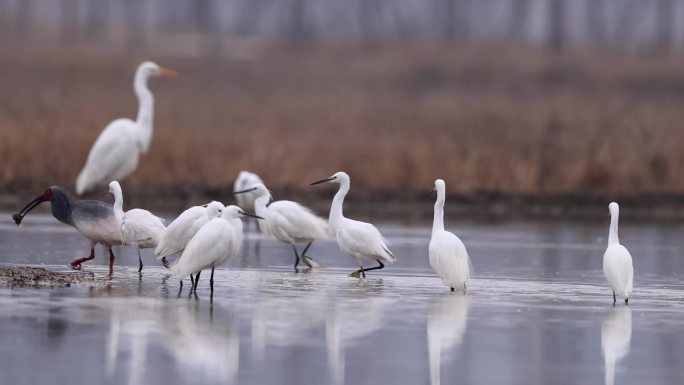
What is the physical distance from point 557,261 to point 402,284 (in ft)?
11.6

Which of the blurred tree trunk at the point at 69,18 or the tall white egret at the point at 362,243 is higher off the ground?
the blurred tree trunk at the point at 69,18

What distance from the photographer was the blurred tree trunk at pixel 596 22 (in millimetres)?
57469

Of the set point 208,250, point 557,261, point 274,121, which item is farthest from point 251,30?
point 208,250

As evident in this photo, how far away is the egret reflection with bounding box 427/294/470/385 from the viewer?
9203 millimetres

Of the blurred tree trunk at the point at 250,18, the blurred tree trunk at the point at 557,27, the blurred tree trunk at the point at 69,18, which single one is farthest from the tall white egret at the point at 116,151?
the blurred tree trunk at the point at 250,18

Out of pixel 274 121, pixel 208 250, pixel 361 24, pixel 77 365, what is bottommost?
pixel 77 365

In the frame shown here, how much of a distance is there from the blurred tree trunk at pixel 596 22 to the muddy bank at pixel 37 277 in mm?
44811

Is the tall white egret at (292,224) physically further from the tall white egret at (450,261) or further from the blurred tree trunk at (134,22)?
the blurred tree trunk at (134,22)

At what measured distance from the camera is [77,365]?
8586 mm

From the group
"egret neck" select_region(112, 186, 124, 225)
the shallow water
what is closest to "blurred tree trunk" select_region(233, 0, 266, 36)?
the shallow water

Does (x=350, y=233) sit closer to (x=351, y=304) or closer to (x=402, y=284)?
(x=402, y=284)

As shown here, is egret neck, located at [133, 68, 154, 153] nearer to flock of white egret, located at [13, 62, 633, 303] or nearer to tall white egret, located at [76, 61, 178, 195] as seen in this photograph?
tall white egret, located at [76, 61, 178, 195]

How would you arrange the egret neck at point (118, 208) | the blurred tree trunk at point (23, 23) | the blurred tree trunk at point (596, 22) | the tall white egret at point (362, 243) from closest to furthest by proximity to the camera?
1. the egret neck at point (118, 208)
2. the tall white egret at point (362, 243)
3. the blurred tree trunk at point (596, 22)
4. the blurred tree trunk at point (23, 23)

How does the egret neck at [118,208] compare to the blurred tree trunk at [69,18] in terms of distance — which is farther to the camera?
the blurred tree trunk at [69,18]
